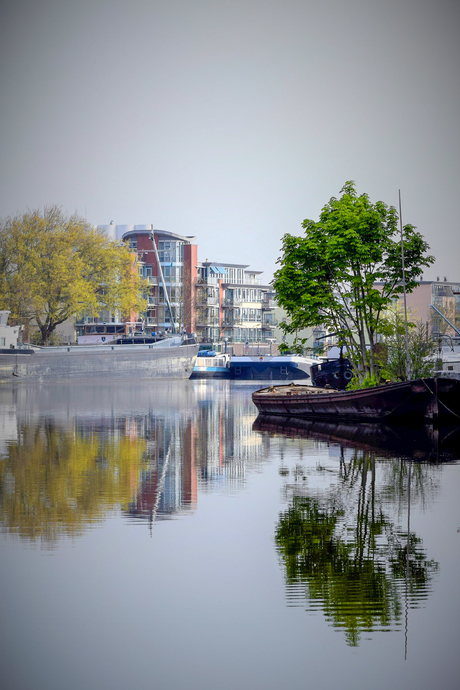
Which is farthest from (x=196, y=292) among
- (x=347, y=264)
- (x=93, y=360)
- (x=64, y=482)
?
(x=64, y=482)

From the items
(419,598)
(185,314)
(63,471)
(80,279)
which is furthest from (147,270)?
(419,598)

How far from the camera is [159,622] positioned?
9297mm

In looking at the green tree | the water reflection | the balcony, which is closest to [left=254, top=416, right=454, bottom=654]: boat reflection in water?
the water reflection

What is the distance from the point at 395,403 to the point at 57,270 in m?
58.0

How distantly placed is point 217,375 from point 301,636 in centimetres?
10238

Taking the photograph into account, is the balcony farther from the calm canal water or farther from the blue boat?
the calm canal water

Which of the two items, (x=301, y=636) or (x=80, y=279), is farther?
(x=80, y=279)

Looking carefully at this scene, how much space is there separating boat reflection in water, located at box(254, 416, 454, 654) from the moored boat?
8.27m

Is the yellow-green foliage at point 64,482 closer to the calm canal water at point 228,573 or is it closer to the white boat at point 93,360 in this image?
the calm canal water at point 228,573

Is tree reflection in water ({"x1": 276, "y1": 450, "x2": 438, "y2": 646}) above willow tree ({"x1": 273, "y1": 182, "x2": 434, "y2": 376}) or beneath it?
beneath

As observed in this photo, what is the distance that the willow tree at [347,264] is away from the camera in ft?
136

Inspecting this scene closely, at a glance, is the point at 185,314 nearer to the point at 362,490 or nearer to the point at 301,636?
the point at 362,490

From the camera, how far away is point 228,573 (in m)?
11.4

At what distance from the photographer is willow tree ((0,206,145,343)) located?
86.2m
